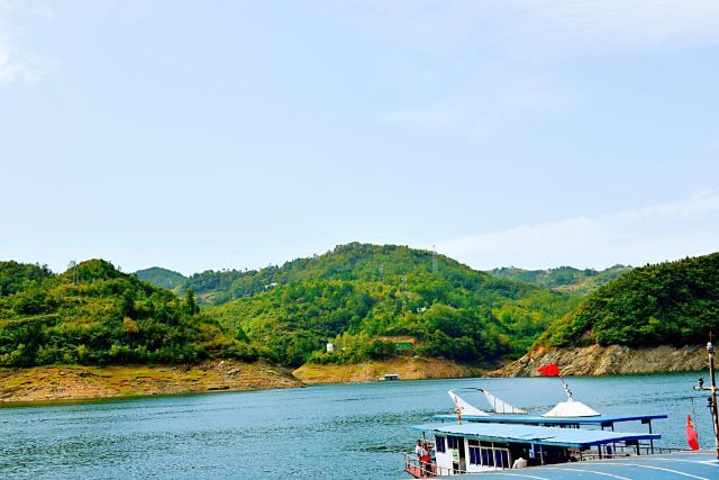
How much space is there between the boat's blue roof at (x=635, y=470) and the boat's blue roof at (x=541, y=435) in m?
1.19

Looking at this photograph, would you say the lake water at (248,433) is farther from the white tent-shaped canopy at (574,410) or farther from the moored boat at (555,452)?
the white tent-shaped canopy at (574,410)

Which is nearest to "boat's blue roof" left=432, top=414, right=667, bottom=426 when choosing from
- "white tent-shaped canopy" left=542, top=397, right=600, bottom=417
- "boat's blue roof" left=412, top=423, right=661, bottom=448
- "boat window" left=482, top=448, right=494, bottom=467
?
"white tent-shaped canopy" left=542, top=397, right=600, bottom=417

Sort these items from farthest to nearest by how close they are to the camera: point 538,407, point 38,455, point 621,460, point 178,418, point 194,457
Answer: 1. point 178,418
2. point 538,407
3. point 38,455
4. point 194,457
5. point 621,460

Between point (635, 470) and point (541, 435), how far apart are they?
8528 millimetres

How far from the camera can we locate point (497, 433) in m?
47.0

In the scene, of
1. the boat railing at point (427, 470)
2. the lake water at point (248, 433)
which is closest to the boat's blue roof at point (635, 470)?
the boat railing at point (427, 470)

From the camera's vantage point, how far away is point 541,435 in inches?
1738

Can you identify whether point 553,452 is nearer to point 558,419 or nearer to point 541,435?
point 541,435

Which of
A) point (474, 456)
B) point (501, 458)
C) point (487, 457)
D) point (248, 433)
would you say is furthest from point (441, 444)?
point (248, 433)

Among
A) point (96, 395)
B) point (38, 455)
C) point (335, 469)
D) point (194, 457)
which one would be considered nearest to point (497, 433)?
point (335, 469)

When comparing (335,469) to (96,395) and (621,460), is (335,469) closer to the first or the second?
(621,460)

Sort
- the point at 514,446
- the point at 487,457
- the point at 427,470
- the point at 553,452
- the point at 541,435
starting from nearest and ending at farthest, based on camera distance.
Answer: the point at 553,452 < the point at 541,435 < the point at 514,446 < the point at 487,457 < the point at 427,470

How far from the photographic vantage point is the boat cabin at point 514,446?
1641 inches

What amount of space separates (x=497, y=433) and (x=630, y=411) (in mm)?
63947
